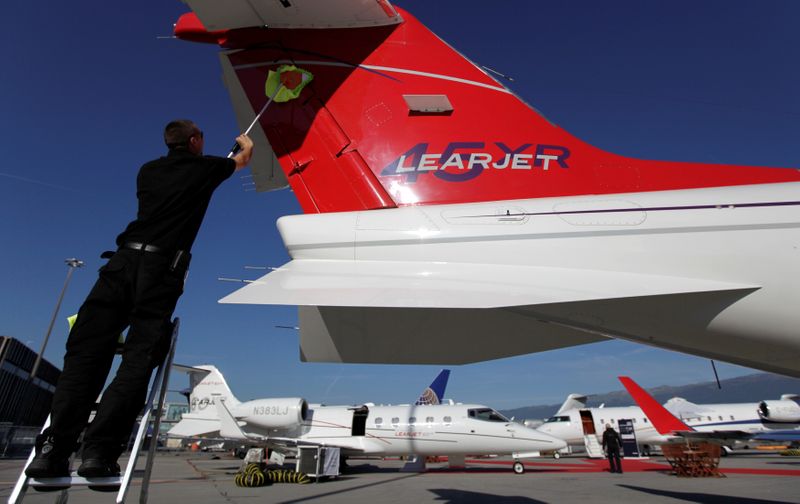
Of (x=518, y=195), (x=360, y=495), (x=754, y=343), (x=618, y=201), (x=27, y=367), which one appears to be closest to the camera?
(x=754, y=343)

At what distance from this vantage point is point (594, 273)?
2684 mm

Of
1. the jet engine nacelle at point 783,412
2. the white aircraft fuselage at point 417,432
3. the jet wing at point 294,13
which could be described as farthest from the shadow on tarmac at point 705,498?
the jet engine nacelle at point 783,412

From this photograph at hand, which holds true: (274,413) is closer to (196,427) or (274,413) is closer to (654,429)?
(196,427)

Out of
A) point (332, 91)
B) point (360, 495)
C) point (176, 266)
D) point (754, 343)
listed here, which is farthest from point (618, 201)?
point (360, 495)

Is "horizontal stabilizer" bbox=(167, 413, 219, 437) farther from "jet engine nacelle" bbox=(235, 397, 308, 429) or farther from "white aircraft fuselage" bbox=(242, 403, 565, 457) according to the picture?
"jet engine nacelle" bbox=(235, 397, 308, 429)

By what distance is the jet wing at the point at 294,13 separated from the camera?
11.1ft

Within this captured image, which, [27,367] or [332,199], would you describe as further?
[27,367]

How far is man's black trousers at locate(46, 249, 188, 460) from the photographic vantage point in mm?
1773

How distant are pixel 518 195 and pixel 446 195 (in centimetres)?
50

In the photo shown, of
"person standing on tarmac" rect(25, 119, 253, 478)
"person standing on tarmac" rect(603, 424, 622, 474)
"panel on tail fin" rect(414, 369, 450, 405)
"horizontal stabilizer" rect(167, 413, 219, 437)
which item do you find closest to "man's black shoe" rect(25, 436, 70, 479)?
"person standing on tarmac" rect(25, 119, 253, 478)

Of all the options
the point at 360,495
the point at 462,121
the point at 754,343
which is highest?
the point at 462,121

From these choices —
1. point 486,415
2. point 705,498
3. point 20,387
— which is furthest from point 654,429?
point 20,387

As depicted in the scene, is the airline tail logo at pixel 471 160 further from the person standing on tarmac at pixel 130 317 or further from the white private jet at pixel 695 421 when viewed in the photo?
the white private jet at pixel 695 421

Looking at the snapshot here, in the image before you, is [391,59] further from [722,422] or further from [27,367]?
[27,367]
